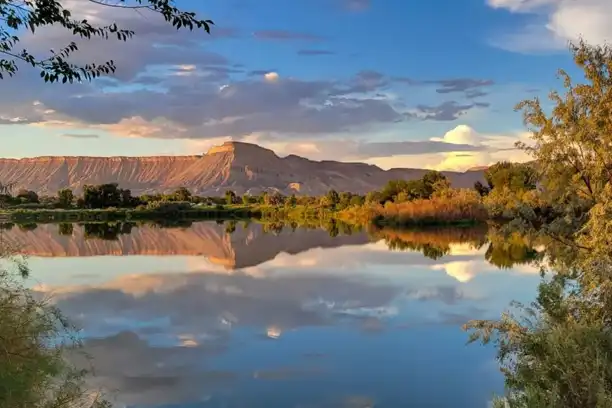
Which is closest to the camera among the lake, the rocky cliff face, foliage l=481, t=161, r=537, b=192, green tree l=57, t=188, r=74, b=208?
the lake

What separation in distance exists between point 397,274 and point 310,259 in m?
6.05

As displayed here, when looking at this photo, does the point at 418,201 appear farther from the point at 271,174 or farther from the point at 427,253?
the point at 271,174

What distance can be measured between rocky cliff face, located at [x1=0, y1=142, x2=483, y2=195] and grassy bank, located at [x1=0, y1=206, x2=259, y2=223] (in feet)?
290

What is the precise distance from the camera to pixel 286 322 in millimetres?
13336

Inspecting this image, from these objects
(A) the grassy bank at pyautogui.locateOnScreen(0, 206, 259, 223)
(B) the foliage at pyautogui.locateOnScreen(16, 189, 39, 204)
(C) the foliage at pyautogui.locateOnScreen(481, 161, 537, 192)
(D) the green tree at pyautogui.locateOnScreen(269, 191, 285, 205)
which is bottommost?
(A) the grassy bank at pyautogui.locateOnScreen(0, 206, 259, 223)

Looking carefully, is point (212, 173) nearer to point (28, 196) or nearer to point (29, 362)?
point (28, 196)

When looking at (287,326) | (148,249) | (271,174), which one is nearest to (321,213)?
(148,249)

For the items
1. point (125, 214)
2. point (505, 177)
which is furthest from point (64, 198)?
point (505, 177)

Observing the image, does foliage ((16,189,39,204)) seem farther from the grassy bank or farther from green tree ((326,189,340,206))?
green tree ((326,189,340,206))

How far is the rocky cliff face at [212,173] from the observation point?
542 feet

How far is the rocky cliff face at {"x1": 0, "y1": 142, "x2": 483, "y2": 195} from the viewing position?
542 ft

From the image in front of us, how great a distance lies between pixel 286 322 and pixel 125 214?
5439 cm

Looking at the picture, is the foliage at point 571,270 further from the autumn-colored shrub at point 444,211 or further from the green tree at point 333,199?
the green tree at point 333,199

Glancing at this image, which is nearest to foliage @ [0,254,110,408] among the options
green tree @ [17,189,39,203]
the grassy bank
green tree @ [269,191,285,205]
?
the grassy bank
